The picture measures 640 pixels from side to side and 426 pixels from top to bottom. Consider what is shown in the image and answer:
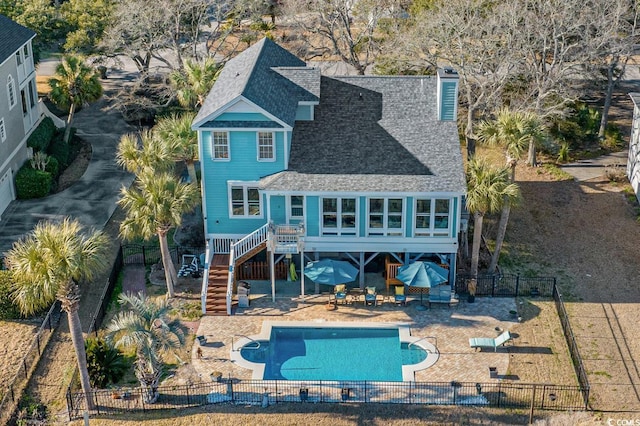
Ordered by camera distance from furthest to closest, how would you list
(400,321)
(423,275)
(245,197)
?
1. (245,197)
2. (423,275)
3. (400,321)

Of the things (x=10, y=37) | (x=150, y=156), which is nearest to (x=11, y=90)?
(x=10, y=37)

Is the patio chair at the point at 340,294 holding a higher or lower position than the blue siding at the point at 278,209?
lower

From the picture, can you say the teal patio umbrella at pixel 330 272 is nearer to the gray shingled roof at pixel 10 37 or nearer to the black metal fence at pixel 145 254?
the black metal fence at pixel 145 254

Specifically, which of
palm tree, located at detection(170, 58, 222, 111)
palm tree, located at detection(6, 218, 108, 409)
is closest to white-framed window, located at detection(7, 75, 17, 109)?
palm tree, located at detection(170, 58, 222, 111)

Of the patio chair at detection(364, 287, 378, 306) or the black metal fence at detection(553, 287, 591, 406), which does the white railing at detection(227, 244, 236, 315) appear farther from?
the black metal fence at detection(553, 287, 591, 406)

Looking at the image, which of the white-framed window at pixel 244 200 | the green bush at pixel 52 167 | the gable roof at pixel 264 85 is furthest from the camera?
the green bush at pixel 52 167

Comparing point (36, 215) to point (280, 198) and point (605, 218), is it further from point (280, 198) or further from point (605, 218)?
point (605, 218)

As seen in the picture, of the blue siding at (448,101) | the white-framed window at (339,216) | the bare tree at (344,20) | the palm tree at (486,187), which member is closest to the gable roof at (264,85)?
the white-framed window at (339,216)

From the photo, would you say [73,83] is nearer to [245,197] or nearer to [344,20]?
[344,20]
